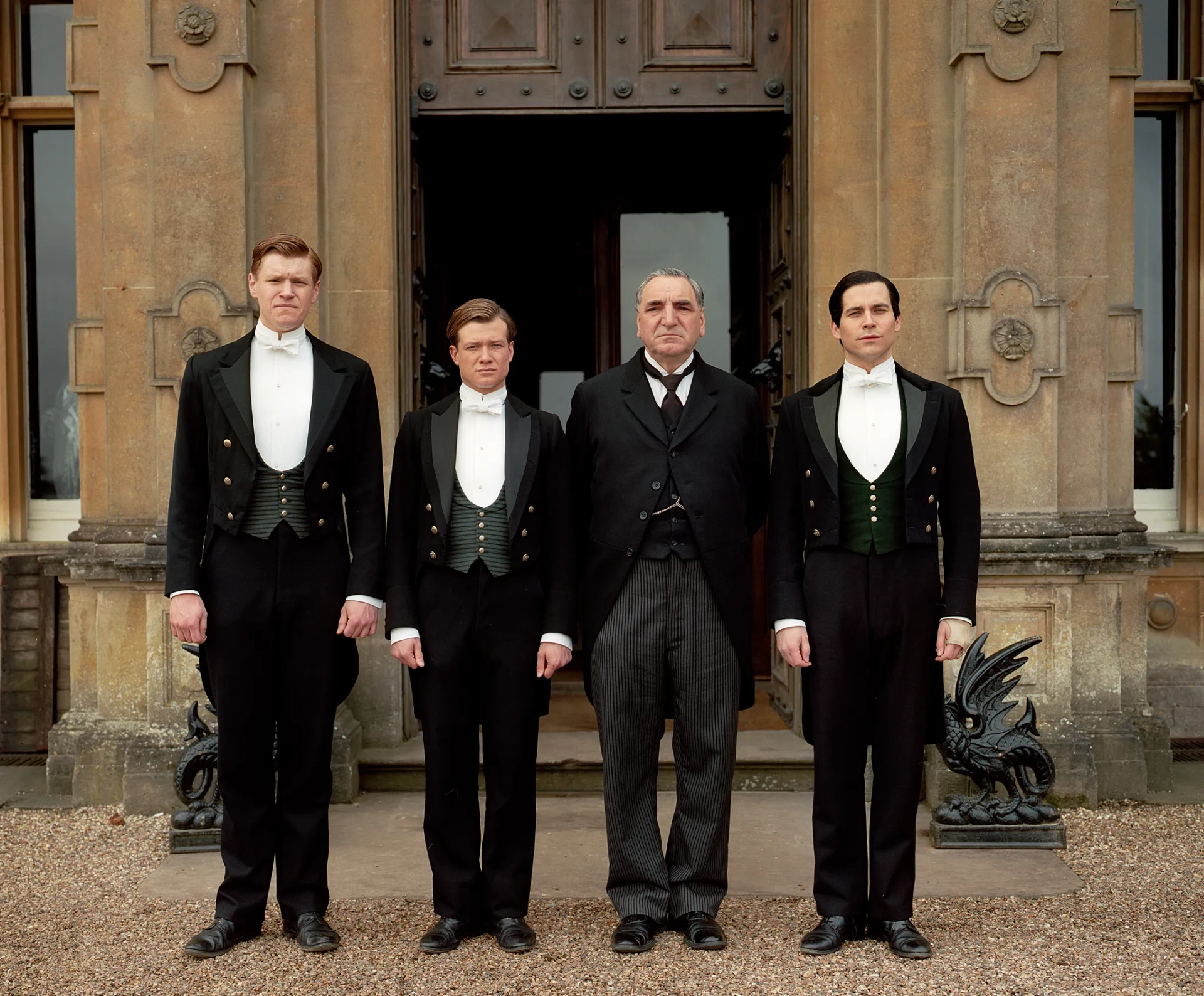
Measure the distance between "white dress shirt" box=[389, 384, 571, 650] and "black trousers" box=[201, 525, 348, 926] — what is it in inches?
11.4

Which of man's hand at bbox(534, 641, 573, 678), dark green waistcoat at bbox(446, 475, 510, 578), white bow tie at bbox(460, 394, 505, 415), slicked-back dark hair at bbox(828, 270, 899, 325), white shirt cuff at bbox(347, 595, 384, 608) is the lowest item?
man's hand at bbox(534, 641, 573, 678)

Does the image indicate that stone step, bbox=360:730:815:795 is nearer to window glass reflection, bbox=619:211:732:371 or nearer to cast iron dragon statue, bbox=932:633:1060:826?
cast iron dragon statue, bbox=932:633:1060:826

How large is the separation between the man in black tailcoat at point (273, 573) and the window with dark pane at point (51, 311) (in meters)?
3.89

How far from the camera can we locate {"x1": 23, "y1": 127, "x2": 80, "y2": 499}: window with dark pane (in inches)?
288

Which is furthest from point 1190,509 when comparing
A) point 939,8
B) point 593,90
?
point 593,90

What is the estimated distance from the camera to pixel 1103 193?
5.70 meters

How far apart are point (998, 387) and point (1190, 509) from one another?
230 cm

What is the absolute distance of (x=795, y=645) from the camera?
3.88 meters

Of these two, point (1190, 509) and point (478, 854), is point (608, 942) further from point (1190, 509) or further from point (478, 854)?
point (1190, 509)

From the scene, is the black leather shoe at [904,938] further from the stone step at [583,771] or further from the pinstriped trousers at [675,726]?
the stone step at [583,771]

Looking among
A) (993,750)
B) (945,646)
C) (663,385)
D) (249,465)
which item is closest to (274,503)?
(249,465)

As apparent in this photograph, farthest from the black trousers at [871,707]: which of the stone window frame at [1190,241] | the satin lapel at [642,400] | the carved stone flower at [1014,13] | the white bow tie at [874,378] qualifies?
the stone window frame at [1190,241]

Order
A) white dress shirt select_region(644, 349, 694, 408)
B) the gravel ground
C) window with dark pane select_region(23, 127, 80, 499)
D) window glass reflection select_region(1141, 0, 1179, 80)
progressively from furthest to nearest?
window with dark pane select_region(23, 127, 80, 499) → window glass reflection select_region(1141, 0, 1179, 80) → white dress shirt select_region(644, 349, 694, 408) → the gravel ground

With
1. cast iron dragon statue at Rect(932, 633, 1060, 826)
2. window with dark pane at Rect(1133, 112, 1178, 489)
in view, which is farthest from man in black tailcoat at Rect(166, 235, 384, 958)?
window with dark pane at Rect(1133, 112, 1178, 489)
